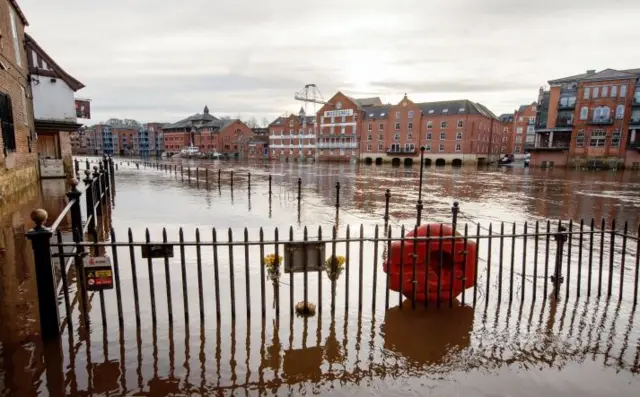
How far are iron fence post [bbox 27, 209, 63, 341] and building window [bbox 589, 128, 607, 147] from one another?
65.8 metres

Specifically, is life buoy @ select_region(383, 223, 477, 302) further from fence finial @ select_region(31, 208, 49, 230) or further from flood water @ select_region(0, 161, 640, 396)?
fence finial @ select_region(31, 208, 49, 230)

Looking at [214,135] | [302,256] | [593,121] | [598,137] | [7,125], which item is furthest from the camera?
[214,135]

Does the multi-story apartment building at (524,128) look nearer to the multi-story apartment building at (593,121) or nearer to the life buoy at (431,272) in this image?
the multi-story apartment building at (593,121)

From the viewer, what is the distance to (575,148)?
2157 inches

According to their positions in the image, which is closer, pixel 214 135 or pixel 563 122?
pixel 563 122

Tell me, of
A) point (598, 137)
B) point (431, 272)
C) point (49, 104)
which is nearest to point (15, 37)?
point (49, 104)

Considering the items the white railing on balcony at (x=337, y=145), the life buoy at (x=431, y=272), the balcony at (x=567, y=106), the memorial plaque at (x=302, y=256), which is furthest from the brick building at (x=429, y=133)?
the memorial plaque at (x=302, y=256)

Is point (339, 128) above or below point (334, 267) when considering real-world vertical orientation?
above

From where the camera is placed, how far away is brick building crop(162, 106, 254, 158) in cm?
10303

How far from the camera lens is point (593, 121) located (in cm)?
5250

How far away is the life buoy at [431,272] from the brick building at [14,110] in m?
12.7

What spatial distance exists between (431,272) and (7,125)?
15.1 m

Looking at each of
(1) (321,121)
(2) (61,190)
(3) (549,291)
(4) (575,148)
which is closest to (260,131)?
(1) (321,121)

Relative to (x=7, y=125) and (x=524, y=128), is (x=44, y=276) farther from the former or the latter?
(x=524, y=128)
